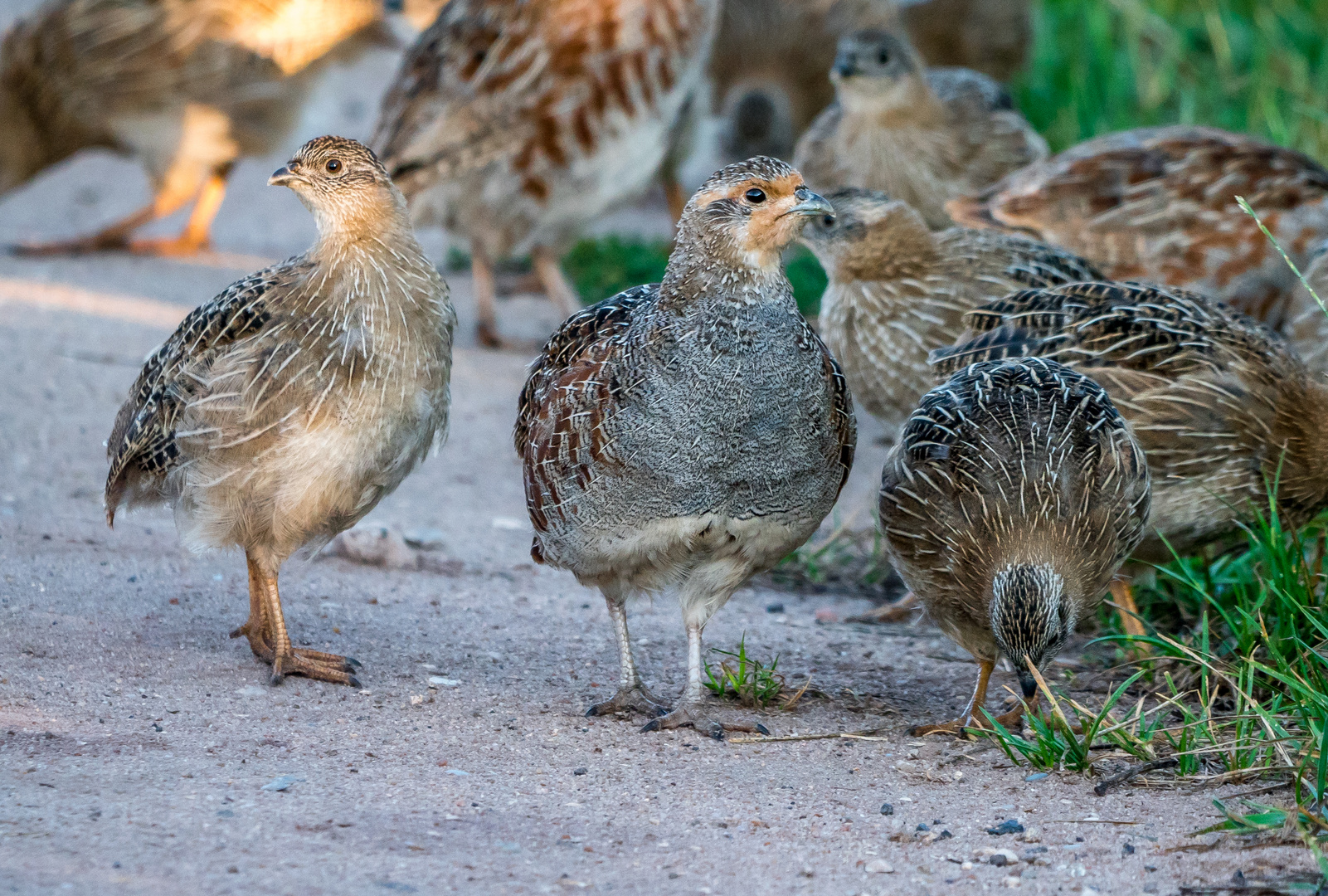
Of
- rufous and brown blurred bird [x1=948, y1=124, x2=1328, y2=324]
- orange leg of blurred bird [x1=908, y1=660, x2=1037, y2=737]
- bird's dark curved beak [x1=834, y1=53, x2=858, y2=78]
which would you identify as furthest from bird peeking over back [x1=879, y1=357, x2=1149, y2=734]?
bird's dark curved beak [x1=834, y1=53, x2=858, y2=78]

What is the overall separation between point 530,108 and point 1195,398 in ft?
14.0

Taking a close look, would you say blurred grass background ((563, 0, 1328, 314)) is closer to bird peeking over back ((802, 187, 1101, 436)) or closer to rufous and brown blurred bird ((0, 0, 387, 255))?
rufous and brown blurred bird ((0, 0, 387, 255))

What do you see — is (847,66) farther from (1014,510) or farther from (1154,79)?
(1014,510)

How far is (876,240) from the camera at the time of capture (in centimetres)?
635

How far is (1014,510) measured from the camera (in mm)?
4457

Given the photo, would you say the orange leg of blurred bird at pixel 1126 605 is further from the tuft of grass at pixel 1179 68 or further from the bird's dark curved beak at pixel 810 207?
the tuft of grass at pixel 1179 68

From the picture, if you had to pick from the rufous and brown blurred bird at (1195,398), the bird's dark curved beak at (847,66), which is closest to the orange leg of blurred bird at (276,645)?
the rufous and brown blurred bird at (1195,398)

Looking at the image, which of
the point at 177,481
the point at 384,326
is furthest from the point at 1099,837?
the point at 177,481

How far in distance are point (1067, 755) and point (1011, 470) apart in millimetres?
880

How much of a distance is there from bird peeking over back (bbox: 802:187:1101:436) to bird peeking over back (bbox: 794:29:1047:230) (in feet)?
4.99

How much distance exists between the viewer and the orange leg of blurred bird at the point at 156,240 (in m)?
9.89

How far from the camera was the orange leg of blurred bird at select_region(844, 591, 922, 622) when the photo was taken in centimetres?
579

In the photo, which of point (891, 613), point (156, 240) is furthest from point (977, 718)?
point (156, 240)

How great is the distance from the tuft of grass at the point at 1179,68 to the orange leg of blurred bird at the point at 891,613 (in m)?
5.00
